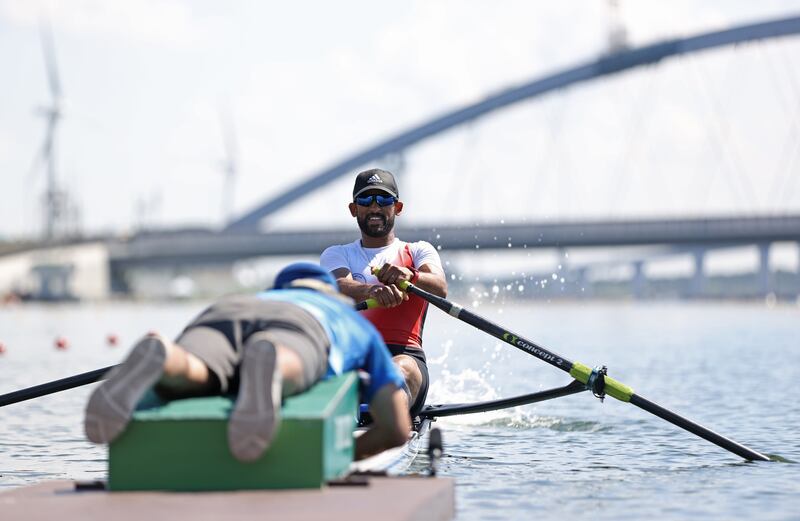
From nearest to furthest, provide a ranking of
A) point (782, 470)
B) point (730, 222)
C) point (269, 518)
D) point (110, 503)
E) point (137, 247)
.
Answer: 1. point (269, 518)
2. point (110, 503)
3. point (782, 470)
4. point (730, 222)
5. point (137, 247)

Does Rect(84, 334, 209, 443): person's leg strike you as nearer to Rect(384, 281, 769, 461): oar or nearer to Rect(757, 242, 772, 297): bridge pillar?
Rect(384, 281, 769, 461): oar

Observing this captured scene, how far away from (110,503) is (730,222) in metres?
78.2

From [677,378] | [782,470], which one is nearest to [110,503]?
[782,470]

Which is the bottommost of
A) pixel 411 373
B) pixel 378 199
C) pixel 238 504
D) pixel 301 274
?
pixel 238 504

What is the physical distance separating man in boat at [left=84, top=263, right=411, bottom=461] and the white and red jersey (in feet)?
7.37

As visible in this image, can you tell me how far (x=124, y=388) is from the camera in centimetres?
555

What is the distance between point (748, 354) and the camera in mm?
29156

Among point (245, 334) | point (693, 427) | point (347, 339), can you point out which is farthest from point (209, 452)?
point (693, 427)

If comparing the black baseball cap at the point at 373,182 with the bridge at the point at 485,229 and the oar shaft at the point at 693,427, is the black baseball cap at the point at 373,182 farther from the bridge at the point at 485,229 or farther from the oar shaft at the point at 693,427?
the bridge at the point at 485,229

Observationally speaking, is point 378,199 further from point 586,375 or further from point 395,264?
point 586,375

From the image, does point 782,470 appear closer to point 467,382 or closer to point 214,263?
point 467,382

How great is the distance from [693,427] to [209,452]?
4.77 m

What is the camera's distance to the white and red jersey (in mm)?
9211

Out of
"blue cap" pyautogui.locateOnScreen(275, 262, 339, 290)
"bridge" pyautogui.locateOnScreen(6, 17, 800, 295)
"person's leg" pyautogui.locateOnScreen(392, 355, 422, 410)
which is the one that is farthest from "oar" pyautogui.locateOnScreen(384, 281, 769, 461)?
"bridge" pyautogui.locateOnScreen(6, 17, 800, 295)
